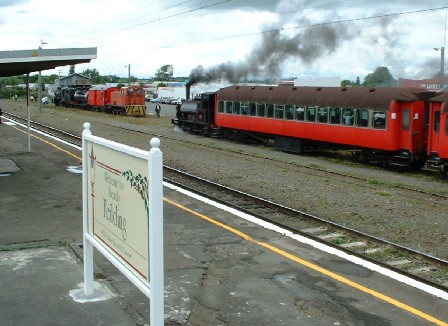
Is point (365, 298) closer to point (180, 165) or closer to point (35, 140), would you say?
point (180, 165)

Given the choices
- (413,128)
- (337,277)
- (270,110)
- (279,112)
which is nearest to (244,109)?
(270,110)

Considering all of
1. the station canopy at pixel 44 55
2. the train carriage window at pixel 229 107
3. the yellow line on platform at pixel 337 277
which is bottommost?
the yellow line on platform at pixel 337 277

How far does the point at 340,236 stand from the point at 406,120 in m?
10.9

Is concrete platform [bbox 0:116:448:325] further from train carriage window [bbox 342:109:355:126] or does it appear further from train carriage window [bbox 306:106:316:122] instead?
train carriage window [bbox 306:106:316:122]

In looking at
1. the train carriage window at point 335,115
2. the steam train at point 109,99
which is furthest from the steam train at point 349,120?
the steam train at point 109,99

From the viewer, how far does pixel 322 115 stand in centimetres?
2241

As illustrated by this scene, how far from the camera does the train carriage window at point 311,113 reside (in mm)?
22875

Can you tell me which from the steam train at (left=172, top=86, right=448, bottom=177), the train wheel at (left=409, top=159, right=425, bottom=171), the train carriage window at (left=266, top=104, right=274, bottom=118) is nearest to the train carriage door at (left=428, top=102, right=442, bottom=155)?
the steam train at (left=172, top=86, right=448, bottom=177)

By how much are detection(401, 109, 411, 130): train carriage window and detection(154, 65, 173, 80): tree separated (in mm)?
153016

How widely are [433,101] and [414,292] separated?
12831 mm

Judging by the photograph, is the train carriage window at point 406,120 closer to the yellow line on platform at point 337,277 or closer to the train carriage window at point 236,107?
the train carriage window at point 236,107

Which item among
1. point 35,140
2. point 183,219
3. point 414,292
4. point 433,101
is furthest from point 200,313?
point 35,140

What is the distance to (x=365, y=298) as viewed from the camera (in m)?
6.31

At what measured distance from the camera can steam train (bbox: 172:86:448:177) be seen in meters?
18.8
